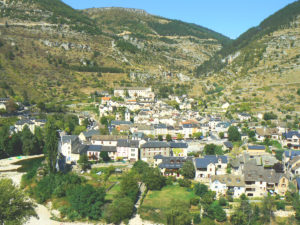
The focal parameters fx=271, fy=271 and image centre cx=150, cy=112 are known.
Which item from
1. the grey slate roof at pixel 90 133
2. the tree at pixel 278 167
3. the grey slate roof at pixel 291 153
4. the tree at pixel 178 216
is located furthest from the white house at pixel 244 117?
the tree at pixel 178 216

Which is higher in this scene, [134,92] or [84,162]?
[134,92]

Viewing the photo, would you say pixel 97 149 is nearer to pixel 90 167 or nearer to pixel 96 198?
pixel 90 167

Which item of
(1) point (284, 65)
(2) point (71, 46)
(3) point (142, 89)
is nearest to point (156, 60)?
(2) point (71, 46)

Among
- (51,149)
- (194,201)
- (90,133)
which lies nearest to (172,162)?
(194,201)

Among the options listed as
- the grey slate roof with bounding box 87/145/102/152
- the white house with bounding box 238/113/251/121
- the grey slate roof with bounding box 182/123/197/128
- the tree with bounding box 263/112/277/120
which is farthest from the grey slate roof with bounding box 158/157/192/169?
the tree with bounding box 263/112/277/120

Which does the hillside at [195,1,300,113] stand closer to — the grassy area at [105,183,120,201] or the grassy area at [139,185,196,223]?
the grassy area at [139,185,196,223]

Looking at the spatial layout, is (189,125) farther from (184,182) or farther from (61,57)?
(61,57)
